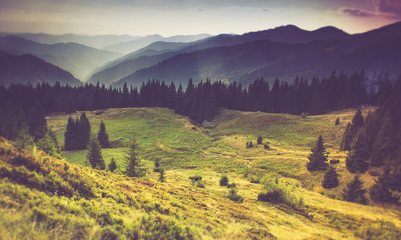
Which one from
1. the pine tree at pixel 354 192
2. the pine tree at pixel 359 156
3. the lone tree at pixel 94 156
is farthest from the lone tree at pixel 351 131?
the lone tree at pixel 94 156

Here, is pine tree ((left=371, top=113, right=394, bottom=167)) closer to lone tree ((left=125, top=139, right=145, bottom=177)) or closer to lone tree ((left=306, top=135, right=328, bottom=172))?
lone tree ((left=306, top=135, right=328, bottom=172))

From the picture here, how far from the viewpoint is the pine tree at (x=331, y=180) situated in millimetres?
31250

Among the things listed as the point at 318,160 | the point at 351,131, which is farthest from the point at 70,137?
the point at 351,131

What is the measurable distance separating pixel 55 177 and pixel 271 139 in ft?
204

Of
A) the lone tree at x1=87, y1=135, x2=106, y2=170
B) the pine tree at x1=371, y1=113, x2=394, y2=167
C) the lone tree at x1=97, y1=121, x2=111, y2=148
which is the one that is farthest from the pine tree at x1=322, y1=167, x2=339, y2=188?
the lone tree at x1=97, y1=121, x2=111, y2=148

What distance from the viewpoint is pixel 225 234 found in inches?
371

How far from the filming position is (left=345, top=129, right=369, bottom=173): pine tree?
32344mm

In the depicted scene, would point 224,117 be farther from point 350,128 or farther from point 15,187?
point 15,187

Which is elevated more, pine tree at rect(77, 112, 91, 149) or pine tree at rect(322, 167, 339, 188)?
pine tree at rect(322, 167, 339, 188)

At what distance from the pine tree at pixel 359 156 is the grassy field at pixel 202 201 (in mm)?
1460

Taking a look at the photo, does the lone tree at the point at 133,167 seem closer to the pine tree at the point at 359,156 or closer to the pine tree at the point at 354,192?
the pine tree at the point at 354,192

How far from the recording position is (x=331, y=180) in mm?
31406

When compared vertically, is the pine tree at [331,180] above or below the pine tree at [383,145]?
below

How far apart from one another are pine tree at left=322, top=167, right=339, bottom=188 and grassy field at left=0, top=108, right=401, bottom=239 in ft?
3.10
